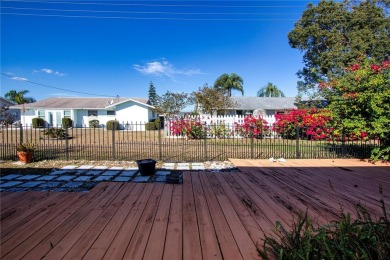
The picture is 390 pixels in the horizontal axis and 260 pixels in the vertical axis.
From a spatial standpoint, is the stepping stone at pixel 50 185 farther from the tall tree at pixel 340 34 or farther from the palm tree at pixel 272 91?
the palm tree at pixel 272 91

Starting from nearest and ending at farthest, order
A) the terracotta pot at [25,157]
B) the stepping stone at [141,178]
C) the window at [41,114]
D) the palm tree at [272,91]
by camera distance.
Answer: the stepping stone at [141,178] → the terracotta pot at [25,157] → the window at [41,114] → the palm tree at [272,91]

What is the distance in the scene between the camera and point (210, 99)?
18.8 m

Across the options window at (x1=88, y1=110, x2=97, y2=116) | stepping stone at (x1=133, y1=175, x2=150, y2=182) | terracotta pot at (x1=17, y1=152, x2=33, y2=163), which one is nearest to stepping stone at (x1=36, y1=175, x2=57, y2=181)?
stepping stone at (x1=133, y1=175, x2=150, y2=182)

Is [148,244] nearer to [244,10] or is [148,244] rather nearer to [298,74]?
[244,10]

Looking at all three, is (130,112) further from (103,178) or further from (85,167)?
(103,178)

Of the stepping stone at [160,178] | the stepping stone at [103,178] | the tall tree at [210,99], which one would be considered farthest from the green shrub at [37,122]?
the stepping stone at [160,178]

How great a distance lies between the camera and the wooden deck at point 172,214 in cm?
207

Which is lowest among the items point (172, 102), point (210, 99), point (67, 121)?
point (67, 121)

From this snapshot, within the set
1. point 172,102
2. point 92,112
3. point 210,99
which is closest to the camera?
point 210,99

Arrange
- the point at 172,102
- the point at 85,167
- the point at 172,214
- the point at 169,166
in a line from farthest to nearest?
the point at 172,102 → the point at 169,166 → the point at 85,167 → the point at 172,214

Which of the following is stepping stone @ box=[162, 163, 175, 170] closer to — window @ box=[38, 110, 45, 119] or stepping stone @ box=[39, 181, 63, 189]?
stepping stone @ box=[39, 181, 63, 189]

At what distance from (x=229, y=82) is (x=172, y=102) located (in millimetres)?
12749

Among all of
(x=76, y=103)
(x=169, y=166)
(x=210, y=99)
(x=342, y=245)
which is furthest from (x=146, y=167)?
(x=76, y=103)

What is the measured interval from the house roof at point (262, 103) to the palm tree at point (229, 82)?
11.3 ft
